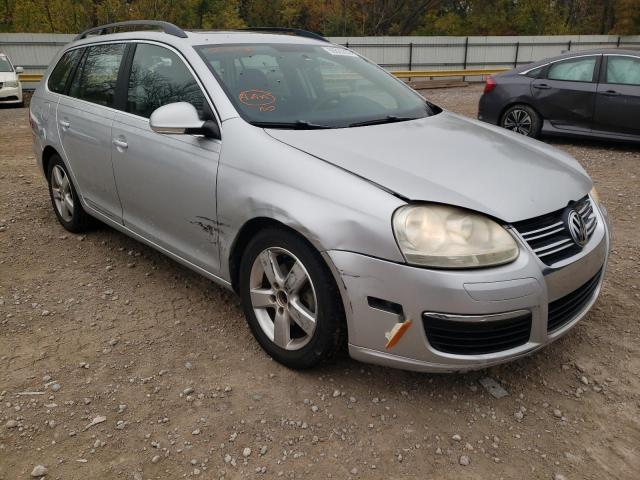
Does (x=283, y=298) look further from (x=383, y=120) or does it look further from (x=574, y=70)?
(x=574, y=70)

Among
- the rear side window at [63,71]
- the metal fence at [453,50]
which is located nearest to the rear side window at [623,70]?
the rear side window at [63,71]

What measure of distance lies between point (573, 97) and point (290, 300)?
7.01 meters

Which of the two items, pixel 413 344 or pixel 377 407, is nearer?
pixel 413 344

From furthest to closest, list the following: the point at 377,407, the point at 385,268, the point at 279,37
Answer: the point at 279,37, the point at 377,407, the point at 385,268

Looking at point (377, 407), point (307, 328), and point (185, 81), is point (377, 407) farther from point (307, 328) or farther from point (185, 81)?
point (185, 81)

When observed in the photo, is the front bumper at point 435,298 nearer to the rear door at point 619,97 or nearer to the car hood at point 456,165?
the car hood at point 456,165

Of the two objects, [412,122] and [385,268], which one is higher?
[412,122]

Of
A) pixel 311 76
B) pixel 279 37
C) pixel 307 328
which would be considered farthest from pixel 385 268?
pixel 279 37

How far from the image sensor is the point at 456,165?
2693 mm

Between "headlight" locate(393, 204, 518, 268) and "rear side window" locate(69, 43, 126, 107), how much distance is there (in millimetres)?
2512

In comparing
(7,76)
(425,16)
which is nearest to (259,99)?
(7,76)

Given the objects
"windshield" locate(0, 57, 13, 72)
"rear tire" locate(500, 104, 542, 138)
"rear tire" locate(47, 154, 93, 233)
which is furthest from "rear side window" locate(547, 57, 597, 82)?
"windshield" locate(0, 57, 13, 72)

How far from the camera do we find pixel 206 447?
7.95 feet

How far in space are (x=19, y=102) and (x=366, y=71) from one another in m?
13.5
